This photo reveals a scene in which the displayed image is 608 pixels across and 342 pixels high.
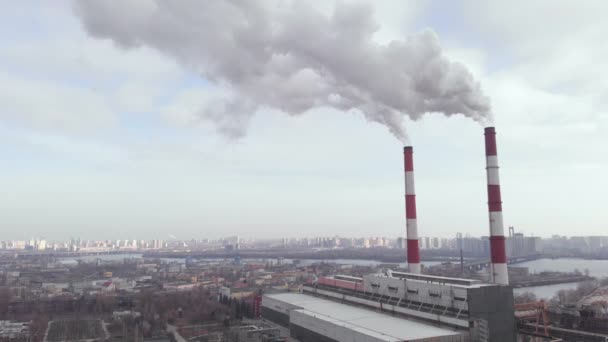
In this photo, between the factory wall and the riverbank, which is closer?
the factory wall

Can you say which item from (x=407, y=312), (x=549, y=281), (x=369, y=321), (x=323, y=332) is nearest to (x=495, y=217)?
(x=407, y=312)

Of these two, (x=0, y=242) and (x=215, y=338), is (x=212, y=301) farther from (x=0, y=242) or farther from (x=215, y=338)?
(x=0, y=242)

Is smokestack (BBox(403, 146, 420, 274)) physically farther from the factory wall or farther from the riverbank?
the riverbank

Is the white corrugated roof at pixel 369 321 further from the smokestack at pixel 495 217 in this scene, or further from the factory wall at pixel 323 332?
the smokestack at pixel 495 217

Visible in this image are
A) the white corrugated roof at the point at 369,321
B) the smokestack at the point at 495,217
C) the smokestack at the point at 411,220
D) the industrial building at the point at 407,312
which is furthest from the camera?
the smokestack at the point at 411,220

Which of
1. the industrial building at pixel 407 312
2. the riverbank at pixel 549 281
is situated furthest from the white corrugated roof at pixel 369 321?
the riverbank at pixel 549 281

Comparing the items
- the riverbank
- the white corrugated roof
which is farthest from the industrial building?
the riverbank
